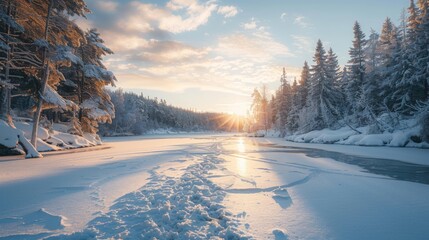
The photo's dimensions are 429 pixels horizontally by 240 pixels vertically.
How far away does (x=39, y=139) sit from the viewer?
15742 millimetres

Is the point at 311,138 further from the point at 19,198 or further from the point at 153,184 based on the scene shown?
the point at 19,198

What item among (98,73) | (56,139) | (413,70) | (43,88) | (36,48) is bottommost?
(56,139)

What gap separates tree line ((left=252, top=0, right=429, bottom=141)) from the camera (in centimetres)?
2354

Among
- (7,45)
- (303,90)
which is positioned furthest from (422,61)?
(7,45)

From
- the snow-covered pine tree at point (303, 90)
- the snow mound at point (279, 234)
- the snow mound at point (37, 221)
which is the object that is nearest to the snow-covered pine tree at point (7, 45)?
the snow mound at point (37, 221)

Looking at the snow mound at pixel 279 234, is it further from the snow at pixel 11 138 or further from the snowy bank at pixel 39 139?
the snow at pixel 11 138

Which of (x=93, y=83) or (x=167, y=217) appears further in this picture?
(x=93, y=83)

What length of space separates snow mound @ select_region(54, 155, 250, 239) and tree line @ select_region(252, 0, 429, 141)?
21134 mm

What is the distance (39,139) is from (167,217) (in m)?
16.8

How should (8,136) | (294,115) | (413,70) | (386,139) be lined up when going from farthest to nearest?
1. (294,115)
2. (413,70)
3. (386,139)
4. (8,136)

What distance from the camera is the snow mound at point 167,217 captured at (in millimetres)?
3051

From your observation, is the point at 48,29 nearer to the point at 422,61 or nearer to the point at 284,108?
the point at 422,61

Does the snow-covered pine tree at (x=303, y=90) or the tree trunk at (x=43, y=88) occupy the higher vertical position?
the snow-covered pine tree at (x=303, y=90)

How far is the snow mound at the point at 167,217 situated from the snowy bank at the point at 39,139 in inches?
432
